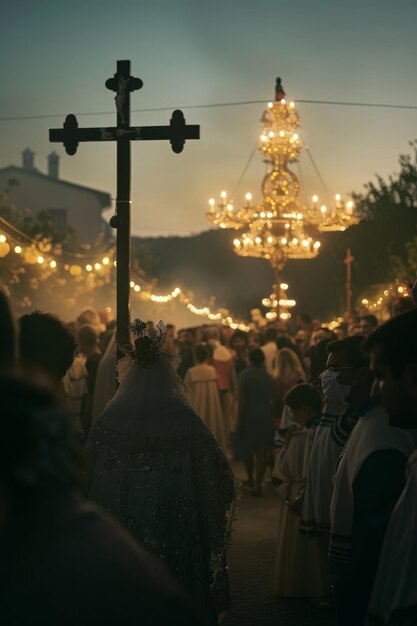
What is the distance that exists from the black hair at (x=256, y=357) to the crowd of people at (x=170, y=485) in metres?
2.65

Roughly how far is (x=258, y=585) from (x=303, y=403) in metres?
1.61

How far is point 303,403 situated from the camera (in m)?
9.38

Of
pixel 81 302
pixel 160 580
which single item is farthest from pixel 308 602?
pixel 81 302

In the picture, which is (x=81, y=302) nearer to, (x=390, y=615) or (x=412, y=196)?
(x=412, y=196)

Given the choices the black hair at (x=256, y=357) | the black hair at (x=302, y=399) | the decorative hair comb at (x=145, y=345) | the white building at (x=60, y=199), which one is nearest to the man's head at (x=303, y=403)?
the black hair at (x=302, y=399)

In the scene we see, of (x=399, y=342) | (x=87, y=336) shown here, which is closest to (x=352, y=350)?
(x=399, y=342)

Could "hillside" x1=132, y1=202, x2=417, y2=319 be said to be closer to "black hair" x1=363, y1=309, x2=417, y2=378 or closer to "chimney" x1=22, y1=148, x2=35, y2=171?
"chimney" x1=22, y1=148, x2=35, y2=171

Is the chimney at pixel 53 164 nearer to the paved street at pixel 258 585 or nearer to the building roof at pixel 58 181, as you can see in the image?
the building roof at pixel 58 181

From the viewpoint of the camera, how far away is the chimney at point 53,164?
83.0m

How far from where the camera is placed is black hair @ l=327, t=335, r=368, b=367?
5891mm

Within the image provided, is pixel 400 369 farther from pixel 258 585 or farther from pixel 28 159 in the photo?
pixel 28 159

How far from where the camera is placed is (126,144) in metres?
A: 9.20

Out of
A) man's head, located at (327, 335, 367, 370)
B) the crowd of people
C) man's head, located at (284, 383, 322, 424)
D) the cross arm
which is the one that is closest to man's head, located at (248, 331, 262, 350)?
the crowd of people

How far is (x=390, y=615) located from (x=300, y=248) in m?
22.4
